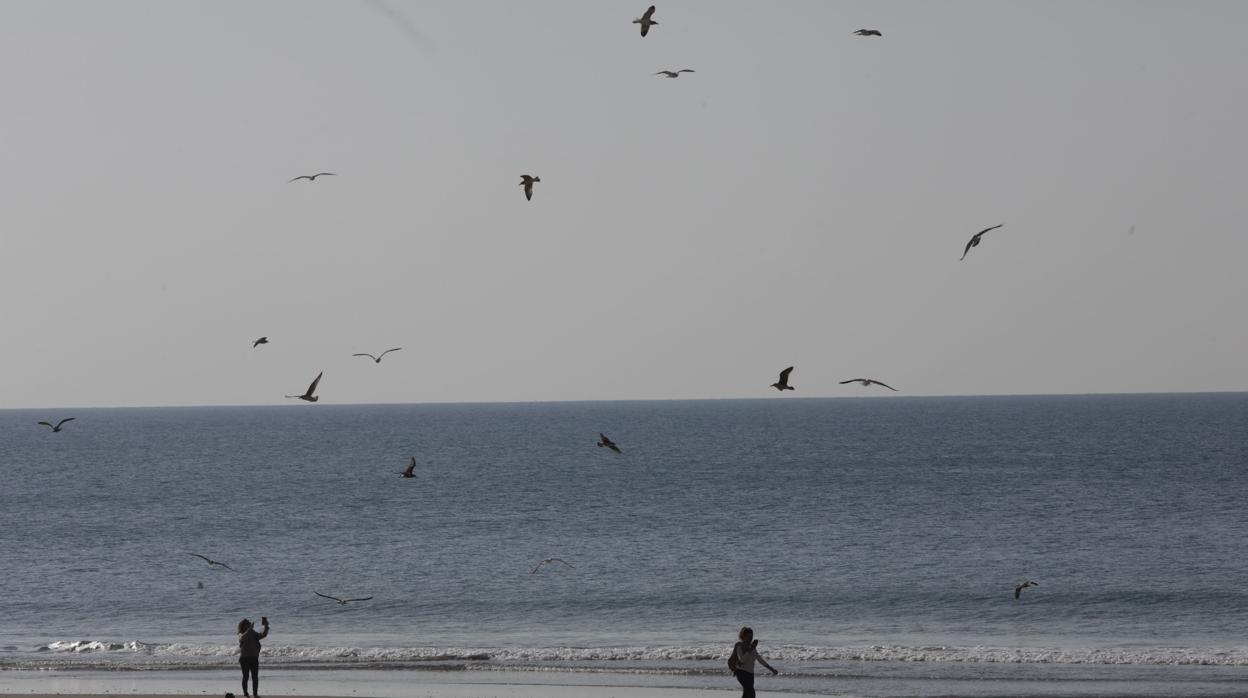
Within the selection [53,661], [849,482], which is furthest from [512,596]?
[849,482]

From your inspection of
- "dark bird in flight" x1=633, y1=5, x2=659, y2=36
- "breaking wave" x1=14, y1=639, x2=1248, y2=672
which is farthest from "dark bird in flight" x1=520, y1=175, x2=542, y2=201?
"breaking wave" x1=14, y1=639, x2=1248, y2=672

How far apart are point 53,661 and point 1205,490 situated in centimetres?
7185

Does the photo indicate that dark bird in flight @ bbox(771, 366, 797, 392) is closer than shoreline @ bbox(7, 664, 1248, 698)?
Yes

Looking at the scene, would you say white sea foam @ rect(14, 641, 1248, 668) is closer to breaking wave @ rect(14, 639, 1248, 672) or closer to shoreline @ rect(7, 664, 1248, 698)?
breaking wave @ rect(14, 639, 1248, 672)

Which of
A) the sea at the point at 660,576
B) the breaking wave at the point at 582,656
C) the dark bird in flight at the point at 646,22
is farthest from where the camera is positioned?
the sea at the point at 660,576

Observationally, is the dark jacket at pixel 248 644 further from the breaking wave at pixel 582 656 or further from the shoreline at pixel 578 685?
the breaking wave at pixel 582 656

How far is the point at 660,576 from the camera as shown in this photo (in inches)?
1934

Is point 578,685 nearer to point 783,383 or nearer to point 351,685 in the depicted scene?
point 351,685

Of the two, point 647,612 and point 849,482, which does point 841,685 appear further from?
point 849,482

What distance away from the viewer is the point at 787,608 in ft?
Result: 139

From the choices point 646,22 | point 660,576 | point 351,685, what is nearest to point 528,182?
point 646,22

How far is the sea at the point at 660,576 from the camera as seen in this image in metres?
32.1

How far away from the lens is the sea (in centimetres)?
3206

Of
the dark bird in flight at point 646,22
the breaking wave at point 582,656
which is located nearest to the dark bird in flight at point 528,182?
the dark bird in flight at point 646,22
